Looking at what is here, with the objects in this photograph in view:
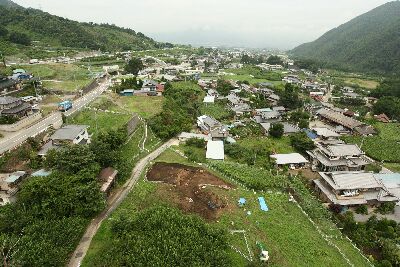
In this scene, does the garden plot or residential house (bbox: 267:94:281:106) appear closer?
the garden plot

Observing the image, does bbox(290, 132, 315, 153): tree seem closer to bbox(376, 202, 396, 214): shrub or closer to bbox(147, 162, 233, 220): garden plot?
bbox(376, 202, 396, 214): shrub

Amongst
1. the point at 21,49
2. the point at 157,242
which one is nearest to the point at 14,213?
the point at 157,242

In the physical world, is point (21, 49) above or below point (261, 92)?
above

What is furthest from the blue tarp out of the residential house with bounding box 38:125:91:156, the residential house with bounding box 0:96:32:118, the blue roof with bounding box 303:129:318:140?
the residential house with bounding box 0:96:32:118

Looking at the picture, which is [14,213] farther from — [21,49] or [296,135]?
[21,49]

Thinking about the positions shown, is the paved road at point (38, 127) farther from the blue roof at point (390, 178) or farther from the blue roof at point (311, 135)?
the blue roof at point (390, 178)

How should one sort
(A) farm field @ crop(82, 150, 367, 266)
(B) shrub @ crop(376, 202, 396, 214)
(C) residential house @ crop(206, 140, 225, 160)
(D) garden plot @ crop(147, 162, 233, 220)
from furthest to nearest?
1. (C) residential house @ crop(206, 140, 225, 160)
2. (B) shrub @ crop(376, 202, 396, 214)
3. (D) garden plot @ crop(147, 162, 233, 220)
4. (A) farm field @ crop(82, 150, 367, 266)
